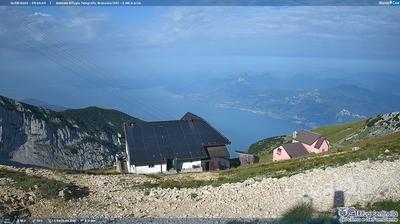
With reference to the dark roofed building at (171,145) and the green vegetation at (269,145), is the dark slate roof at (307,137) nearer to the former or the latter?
the dark roofed building at (171,145)

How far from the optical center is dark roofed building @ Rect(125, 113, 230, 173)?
4906 cm

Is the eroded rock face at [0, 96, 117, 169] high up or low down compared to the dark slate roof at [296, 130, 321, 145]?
up

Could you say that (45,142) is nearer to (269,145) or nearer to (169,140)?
(269,145)

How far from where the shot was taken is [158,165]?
Answer: 49.2 m

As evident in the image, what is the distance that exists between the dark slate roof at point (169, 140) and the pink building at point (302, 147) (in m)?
18.6

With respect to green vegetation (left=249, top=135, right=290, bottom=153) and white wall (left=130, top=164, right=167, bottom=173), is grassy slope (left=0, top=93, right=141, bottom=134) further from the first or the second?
white wall (left=130, top=164, right=167, bottom=173)

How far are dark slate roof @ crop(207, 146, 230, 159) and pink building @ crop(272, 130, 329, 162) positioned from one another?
1697cm

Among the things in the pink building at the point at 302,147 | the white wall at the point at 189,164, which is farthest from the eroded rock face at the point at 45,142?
the white wall at the point at 189,164

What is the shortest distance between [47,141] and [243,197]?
118m

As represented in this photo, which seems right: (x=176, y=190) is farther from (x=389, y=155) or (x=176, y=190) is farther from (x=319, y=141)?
(x=319, y=141)

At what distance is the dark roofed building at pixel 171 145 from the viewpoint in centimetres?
4906

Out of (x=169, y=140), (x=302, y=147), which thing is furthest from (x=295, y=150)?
(x=169, y=140)

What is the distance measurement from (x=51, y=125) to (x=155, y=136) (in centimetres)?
9898

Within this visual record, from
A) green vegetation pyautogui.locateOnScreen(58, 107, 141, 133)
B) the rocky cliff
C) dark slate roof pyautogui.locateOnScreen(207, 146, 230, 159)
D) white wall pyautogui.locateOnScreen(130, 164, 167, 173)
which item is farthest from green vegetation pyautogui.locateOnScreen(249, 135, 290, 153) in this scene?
green vegetation pyautogui.locateOnScreen(58, 107, 141, 133)
